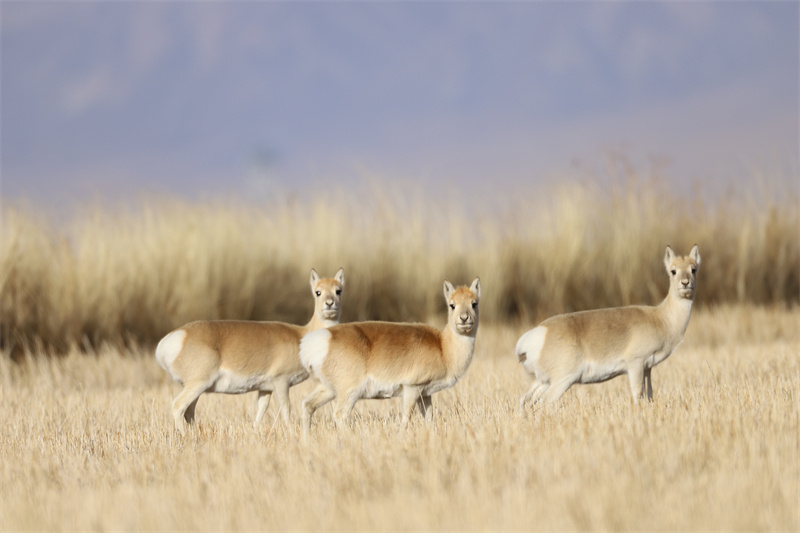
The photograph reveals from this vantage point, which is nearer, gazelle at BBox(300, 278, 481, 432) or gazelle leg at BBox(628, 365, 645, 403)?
gazelle at BBox(300, 278, 481, 432)

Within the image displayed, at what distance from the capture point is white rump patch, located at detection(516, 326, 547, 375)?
6133mm

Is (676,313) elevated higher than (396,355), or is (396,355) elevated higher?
(676,313)

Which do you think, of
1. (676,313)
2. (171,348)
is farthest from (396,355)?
(676,313)

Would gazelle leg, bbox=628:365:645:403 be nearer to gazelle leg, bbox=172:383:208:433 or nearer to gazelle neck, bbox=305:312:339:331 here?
gazelle neck, bbox=305:312:339:331

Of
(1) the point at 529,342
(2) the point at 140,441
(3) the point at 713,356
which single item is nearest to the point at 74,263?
(2) the point at 140,441

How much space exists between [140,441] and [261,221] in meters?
7.34

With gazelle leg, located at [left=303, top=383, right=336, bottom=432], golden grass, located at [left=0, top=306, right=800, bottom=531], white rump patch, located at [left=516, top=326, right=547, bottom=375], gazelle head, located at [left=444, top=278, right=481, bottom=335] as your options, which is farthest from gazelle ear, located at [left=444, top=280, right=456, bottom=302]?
gazelle leg, located at [left=303, top=383, right=336, bottom=432]

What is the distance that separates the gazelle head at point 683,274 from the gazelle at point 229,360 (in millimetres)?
3094

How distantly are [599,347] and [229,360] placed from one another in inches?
109

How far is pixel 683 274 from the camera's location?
22.2ft

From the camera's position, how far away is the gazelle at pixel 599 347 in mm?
6117

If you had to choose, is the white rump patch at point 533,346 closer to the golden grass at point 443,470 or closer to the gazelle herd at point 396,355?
the gazelle herd at point 396,355

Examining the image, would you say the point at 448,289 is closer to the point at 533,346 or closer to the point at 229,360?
the point at 533,346

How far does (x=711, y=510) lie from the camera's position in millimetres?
3326
